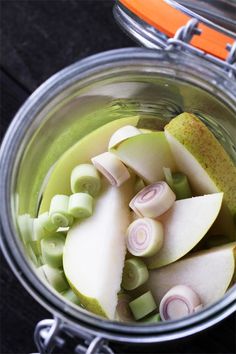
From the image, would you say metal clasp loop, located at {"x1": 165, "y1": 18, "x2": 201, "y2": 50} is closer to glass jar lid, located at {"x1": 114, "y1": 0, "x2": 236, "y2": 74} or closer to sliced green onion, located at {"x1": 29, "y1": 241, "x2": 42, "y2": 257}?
glass jar lid, located at {"x1": 114, "y1": 0, "x2": 236, "y2": 74}

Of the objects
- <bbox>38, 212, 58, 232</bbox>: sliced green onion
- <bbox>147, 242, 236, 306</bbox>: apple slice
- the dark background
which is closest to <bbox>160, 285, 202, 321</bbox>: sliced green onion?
<bbox>147, 242, 236, 306</bbox>: apple slice

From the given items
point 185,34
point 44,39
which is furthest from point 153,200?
point 44,39

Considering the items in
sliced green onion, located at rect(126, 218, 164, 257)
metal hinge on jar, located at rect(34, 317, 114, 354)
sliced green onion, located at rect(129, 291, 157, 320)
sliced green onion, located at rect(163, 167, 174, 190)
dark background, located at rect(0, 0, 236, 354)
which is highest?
dark background, located at rect(0, 0, 236, 354)

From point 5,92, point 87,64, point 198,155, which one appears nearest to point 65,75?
point 87,64

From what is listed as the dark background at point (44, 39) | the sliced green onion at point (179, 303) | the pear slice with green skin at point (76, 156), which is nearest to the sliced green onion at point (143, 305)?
the sliced green onion at point (179, 303)

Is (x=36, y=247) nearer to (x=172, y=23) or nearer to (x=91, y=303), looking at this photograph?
(x=91, y=303)

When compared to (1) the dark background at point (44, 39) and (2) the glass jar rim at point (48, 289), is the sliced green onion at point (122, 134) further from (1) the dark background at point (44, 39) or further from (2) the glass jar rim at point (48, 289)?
(1) the dark background at point (44, 39)

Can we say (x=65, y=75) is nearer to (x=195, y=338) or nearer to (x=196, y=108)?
(x=196, y=108)
